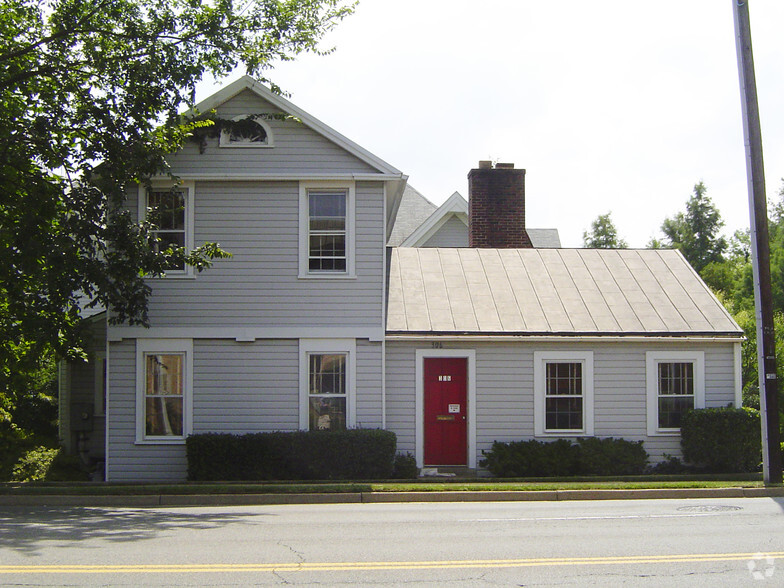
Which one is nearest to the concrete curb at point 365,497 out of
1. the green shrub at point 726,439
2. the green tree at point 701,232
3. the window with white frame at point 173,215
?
the green shrub at point 726,439

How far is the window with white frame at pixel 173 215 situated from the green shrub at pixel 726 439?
36.7ft

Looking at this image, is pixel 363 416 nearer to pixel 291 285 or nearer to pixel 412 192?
pixel 291 285

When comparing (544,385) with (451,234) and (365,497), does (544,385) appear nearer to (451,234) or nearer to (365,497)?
(365,497)

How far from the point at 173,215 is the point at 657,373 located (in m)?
10.9

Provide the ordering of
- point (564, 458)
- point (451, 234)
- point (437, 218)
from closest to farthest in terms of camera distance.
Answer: point (564, 458) → point (437, 218) → point (451, 234)

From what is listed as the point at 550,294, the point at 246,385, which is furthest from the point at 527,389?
the point at 246,385

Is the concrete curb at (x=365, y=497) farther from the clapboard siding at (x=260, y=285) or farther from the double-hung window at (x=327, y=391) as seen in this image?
the clapboard siding at (x=260, y=285)

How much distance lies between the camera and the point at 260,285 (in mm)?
19094

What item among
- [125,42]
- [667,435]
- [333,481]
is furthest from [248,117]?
[667,435]

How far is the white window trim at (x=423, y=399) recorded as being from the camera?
766 inches

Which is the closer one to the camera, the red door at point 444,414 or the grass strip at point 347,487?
the grass strip at point 347,487

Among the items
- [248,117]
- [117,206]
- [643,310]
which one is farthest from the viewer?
[643,310]

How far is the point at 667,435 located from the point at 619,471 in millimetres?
1499

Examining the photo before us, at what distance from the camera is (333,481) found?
1769cm
